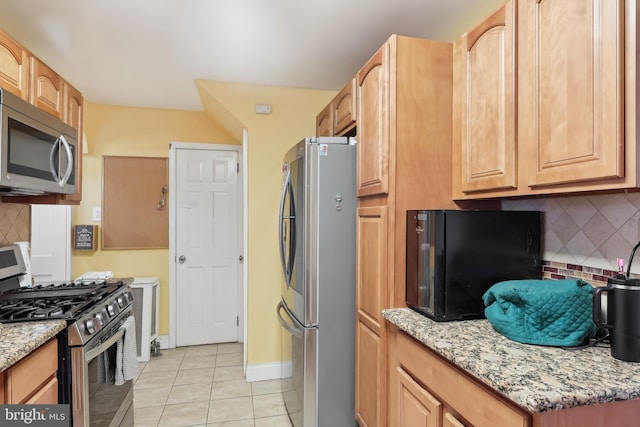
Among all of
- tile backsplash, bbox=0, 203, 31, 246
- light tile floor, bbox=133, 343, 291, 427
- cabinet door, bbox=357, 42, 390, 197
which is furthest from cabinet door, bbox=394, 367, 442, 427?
tile backsplash, bbox=0, 203, 31, 246

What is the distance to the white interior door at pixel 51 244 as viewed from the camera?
123 inches

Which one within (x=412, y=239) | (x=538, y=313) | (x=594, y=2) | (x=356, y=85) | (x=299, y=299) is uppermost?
(x=356, y=85)

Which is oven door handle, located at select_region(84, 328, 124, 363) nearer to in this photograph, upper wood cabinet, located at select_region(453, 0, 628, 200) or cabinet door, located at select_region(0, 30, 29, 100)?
cabinet door, located at select_region(0, 30, 29, 100)

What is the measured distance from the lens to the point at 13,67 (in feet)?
5.47

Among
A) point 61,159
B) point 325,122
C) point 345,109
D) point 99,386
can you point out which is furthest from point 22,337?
point 325,122

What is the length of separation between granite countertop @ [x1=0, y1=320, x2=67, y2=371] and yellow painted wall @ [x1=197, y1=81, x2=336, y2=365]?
62.7 inches

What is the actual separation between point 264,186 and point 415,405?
2084 millimetres

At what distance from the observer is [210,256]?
11.8 feet

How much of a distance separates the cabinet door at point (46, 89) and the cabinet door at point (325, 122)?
5.63 ft

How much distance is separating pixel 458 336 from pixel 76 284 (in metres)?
2.18

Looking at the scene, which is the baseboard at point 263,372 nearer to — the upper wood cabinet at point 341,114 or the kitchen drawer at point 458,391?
the kitchen drawer at point 458,391

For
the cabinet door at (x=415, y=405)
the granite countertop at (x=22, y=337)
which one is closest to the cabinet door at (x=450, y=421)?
the cabinet door at (x=415, y=405)

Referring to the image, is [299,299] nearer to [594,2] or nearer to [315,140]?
[315,140]


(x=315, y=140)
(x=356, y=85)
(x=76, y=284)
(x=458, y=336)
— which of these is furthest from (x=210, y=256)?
(x=458, y=336)
